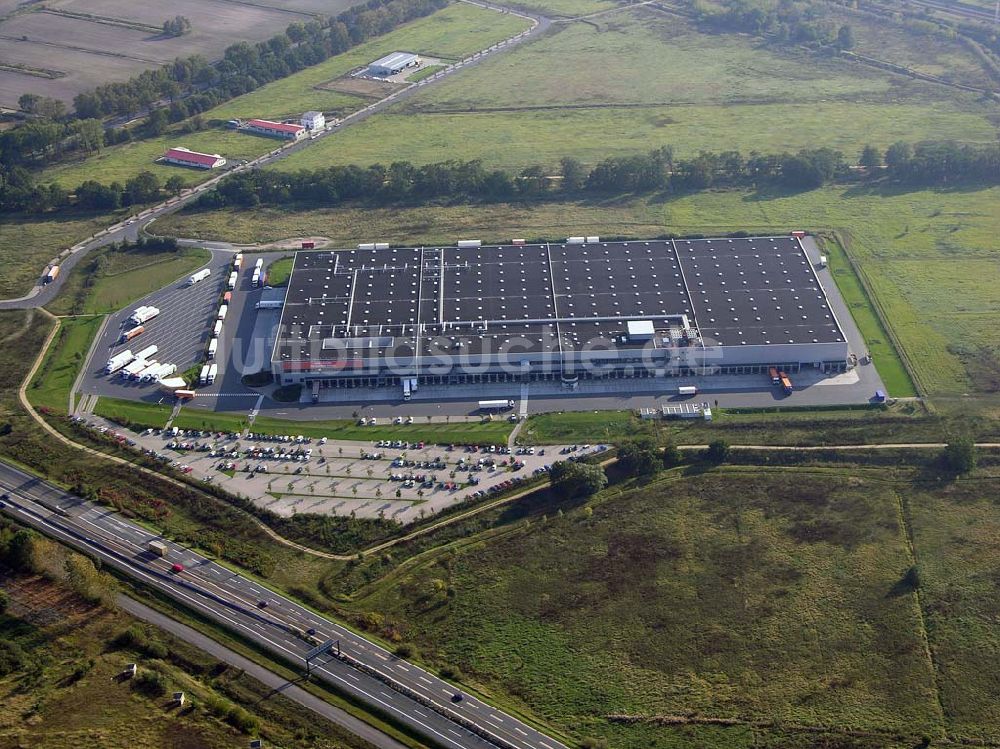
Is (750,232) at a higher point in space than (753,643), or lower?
higher

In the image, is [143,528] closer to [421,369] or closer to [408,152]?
[421,369]

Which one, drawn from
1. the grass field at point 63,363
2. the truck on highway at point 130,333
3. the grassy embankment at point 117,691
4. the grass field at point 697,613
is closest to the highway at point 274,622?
the grass field at point 697,613

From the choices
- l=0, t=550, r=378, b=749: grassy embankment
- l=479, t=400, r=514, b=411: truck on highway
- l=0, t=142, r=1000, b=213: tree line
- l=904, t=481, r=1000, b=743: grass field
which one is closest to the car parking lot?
l=479, t=400, r=514, b=411: truck on highway

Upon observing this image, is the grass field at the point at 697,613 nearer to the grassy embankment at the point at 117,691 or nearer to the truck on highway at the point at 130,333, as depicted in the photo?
the grassy embankment at the point at 117,691

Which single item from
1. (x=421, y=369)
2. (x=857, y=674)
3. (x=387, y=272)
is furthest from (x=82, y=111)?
(x=857, y=674)

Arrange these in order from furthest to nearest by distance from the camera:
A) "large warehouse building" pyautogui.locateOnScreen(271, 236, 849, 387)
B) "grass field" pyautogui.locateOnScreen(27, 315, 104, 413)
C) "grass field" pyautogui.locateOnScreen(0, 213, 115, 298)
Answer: "grass field" pyautogui.locateOnScreen(0, 213, 115, 298) → "large warehouse building" pyautogui.locateOnScreen(271, 236, 849, 387) → "grass field" pyautogui.locateOnScreen(27, 315, 104, 413)

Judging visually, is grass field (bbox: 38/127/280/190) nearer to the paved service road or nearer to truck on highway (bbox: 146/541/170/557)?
truck on highway (bbox: 146/541/170/557)
